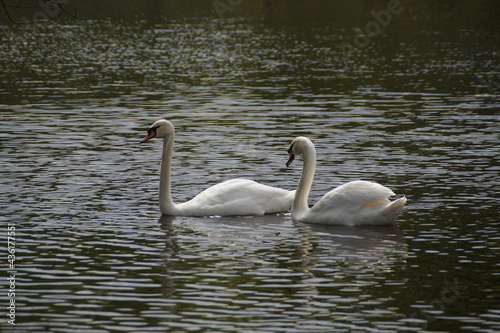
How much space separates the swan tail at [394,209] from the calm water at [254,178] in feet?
0.67

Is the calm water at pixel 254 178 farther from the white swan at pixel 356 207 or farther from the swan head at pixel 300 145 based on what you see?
the swan head at pixel 300 145

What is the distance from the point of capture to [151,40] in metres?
60.1

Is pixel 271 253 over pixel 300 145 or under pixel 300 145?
under

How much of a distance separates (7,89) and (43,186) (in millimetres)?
19139

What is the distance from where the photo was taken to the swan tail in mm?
14992

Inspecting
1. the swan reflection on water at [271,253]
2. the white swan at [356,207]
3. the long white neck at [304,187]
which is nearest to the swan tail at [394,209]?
the white swan at [356,207]

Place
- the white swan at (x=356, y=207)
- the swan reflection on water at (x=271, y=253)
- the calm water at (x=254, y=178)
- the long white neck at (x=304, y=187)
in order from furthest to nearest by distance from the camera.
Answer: the long white neck at (x=304, y=187)
the white swan at (x=356, y=207)
the swan reflection on water at (x=271, y=253)
the calm water at (x=254, y=178)

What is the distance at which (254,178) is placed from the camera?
19156 millimetres

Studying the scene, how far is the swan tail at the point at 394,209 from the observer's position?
49.2 feet

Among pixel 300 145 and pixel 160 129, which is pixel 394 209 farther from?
pixel 160 129

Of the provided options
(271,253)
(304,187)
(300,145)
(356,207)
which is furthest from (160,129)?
(271,253)

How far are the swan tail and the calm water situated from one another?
204 millimetres

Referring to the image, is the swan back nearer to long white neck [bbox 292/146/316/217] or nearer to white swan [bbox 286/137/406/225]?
white swan [bbox 286/137/406/225]

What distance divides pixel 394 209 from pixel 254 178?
15.1 ft
